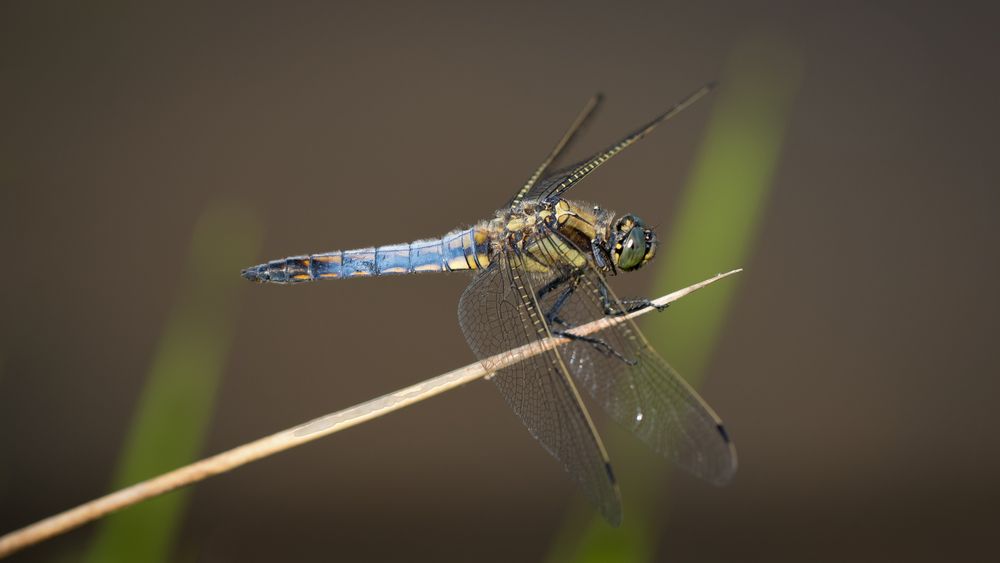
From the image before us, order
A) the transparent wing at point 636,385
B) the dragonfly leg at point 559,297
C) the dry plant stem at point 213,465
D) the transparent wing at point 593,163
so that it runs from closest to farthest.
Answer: the dry plant stem at point 213,465, the transparent wing at point 636,385, the dragonfly leg at point 559,297, the transparent wing at point 593,163

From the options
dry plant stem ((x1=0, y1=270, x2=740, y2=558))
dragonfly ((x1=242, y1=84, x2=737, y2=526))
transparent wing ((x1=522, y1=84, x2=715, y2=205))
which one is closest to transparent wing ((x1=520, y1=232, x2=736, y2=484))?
dragonfly ((x1=242, y1=84, x2=737, y2=526))

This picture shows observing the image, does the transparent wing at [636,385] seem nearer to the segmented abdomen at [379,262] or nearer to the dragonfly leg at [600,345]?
the dragonfly leg at [600,345]

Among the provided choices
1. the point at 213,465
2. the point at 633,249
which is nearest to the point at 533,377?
the point at 633,249

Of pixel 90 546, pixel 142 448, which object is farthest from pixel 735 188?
pixel 90 546

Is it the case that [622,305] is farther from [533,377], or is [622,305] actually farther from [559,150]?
[559,150]

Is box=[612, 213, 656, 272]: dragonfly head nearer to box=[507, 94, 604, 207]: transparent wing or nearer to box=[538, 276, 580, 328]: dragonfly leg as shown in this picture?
box=[538, 276, 580, 328]: dragonfly leg

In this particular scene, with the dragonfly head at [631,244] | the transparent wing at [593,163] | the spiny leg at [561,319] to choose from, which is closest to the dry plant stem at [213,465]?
the spiny leg at [561,319]

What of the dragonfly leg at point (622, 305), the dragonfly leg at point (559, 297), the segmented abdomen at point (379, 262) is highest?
the segmented abdomen at point (379, 262)
